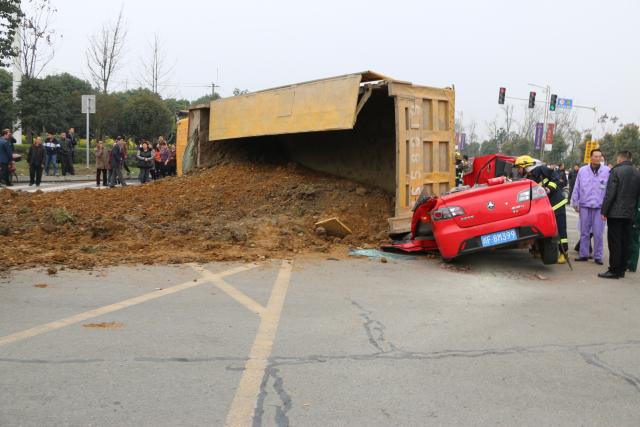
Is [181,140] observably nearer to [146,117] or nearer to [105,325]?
[105,325]

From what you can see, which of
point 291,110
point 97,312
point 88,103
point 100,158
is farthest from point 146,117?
point 97,312

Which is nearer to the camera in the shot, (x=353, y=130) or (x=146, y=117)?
(x=353, y=130)

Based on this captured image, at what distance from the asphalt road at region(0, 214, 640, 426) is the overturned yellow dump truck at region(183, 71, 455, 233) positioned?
2746mm

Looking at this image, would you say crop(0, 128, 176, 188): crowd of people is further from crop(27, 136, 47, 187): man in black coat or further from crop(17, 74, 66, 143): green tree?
crop(17, 74, 66, 143): green tree

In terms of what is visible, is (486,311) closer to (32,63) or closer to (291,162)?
(291,162)

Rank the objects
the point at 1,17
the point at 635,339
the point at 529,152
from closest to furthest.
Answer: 1. the point at 635,339
2. the point at 1,17
3. the point at 529,152

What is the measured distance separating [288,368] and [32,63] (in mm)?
28606

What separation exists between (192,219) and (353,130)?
392 cm

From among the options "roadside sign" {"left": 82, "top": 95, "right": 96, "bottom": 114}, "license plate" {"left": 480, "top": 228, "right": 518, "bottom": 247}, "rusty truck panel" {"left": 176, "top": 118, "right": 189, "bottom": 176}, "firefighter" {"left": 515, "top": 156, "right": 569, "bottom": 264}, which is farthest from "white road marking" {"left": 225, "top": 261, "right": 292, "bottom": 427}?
"roadside sign" {"left": 82, "top": 95, "right": 96, "bottom": 114}

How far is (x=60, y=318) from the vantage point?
5035 mm

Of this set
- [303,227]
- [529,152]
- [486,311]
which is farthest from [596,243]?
[529,152]

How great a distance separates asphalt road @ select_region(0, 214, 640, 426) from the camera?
3391 millimetres

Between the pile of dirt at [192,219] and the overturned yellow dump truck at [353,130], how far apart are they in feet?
1.96

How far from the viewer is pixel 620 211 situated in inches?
288
